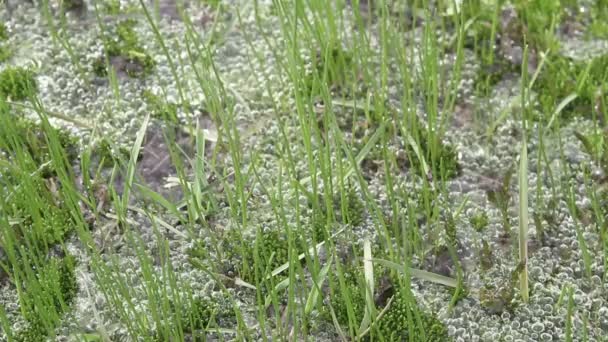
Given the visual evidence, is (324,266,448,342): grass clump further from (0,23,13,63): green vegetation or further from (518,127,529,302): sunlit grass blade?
(0,23,13,63): green vegetation

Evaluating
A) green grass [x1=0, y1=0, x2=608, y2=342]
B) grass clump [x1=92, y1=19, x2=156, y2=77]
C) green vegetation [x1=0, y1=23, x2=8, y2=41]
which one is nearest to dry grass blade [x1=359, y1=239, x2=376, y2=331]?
green grass [x1=0, y1=0, x2=608, y2=342]

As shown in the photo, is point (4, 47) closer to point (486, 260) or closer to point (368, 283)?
point (368, 283)

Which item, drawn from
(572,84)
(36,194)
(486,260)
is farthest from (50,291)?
(572,84)

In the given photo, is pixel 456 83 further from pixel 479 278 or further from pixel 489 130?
pixel 479 278

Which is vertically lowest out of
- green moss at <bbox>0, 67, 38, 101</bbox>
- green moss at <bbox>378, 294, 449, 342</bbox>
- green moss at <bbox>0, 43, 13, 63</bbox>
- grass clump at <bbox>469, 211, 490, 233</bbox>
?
green moss at <bbox>378, 294, 449, 342</bbox>

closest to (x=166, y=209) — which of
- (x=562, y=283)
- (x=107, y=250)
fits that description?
(x=107, y=250)

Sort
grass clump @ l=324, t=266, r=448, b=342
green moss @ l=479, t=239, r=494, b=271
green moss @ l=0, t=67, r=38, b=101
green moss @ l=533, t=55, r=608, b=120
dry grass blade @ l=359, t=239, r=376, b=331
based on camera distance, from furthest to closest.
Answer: green moss @ l=0, t=67, r=38, b=101 < green moss @ l=533, t=55, r=608, b=120 < green moss @ l=479, t=239, r=494, b=271 < grass clump @ l=324, t=266, r=448, b=342 < dry grass blade @ l=359, t=239, r=376, b=331

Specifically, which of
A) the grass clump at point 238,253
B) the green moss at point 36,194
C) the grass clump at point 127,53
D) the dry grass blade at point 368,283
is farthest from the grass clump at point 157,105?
the dry grass blade at point 368,283

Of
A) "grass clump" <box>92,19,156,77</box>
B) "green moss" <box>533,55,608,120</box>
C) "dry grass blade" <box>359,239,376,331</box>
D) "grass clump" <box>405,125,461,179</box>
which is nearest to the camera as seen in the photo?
"dry grass blade" <box>359,239,376,331</box>
